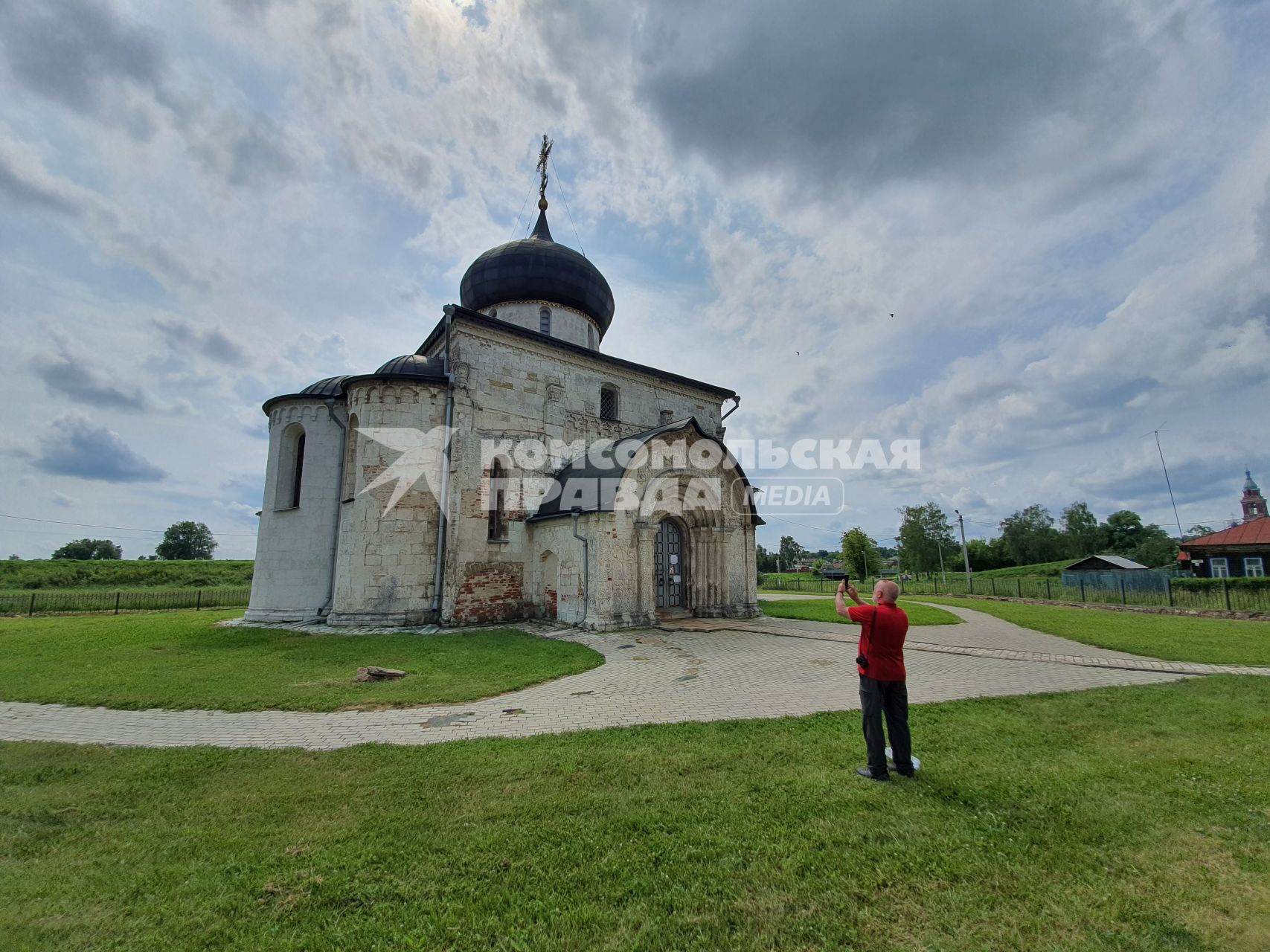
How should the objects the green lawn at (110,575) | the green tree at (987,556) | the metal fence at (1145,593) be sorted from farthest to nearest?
the green tree at (987,556) < the green lawn at (110,575) < the metal fence at (1145,593)

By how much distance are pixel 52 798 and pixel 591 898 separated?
4623mm

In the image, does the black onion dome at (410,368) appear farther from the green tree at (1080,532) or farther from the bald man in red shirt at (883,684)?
the green tree at (1080,532)

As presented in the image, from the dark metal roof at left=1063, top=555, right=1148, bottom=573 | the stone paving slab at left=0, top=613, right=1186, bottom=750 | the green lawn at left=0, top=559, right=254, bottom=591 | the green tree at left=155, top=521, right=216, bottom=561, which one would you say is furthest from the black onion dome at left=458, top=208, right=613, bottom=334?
the green tree at left=155, top=521, right=216, bottom=561

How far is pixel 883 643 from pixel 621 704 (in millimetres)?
3872

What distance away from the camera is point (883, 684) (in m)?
4.78

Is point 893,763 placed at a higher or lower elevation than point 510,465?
lower

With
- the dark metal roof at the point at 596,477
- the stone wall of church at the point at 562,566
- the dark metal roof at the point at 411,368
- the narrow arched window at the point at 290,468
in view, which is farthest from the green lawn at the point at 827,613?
the narrow arched window at the point at 290,468

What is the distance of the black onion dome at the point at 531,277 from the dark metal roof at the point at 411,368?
15.4ft

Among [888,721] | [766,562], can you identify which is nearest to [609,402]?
[888,721]

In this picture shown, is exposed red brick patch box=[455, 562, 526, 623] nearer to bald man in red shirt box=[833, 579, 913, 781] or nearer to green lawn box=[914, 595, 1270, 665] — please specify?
bald man in red shirt box=[833, 579, 913, 781]

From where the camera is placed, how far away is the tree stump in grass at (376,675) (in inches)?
348

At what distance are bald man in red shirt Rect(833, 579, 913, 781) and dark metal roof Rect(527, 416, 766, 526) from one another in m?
10.2

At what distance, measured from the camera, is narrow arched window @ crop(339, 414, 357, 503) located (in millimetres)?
16484

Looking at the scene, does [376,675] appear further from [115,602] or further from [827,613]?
[115,602]
